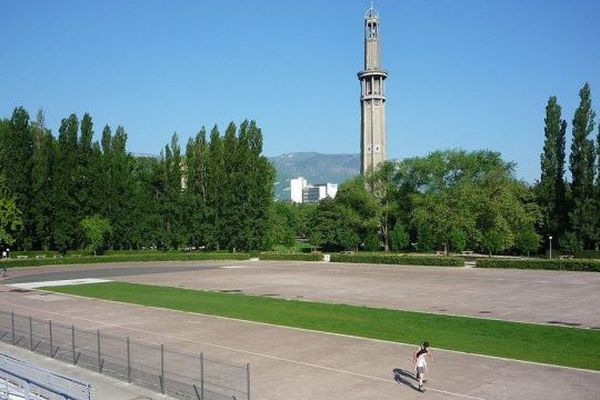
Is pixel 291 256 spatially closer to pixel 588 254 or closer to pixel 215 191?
pixel 215 191

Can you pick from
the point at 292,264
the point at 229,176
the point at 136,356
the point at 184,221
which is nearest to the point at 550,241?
the point at 292,264

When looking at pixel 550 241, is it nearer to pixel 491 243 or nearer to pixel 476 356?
pixel 491 243

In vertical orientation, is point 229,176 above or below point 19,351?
above

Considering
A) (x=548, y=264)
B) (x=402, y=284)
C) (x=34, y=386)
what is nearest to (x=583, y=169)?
(x=548, y=264)

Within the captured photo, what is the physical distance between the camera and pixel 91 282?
54.1 meters

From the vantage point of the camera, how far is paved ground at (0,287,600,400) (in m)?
18.0

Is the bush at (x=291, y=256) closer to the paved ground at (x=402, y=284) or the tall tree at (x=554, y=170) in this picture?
the paved ground at (x=402, y=284)

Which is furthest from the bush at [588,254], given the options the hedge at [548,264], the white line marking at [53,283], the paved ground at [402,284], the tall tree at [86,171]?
the tall tree at [86,171]

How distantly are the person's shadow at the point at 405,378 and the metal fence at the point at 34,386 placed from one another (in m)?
10.4

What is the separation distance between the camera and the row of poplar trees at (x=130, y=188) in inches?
3209

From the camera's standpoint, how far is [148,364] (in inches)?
852

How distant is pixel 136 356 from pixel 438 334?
14.5m

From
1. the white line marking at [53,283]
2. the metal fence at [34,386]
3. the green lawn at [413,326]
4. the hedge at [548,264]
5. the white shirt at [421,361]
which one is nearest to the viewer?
the metal fence at [34,386]

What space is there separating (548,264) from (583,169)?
23.6m
